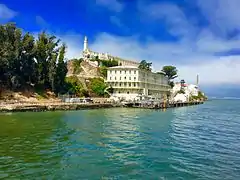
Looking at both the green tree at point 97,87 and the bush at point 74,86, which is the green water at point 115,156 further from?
the green tree at point 97,87

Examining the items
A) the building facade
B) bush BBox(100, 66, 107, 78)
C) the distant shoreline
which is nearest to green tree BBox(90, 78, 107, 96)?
bush BBox(100, 66, 107, 78)

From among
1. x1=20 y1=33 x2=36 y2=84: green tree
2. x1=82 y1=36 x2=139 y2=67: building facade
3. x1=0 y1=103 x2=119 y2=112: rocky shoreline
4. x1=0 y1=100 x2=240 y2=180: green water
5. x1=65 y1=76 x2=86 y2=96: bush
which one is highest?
x1=82 y1=36 x2=139 y2=67: building facade

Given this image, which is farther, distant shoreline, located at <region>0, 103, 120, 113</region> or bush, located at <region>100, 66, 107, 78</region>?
bush, located at <region>100, 66, 107, 78</region>

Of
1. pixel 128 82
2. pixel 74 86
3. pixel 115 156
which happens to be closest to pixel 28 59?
pixel 74 86

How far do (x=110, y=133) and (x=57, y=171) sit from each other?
49.1ft

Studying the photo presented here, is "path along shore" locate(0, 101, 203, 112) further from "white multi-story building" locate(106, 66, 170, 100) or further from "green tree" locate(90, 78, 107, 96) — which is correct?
"white multi-story building" locate(106, 66, 170, 100)

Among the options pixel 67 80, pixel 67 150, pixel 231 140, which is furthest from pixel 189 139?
pixel 67 80

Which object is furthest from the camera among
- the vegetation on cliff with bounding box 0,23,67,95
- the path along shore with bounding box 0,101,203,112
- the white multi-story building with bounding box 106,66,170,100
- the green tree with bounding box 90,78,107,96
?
the white multi-story building with bounding box 106,66,170,100

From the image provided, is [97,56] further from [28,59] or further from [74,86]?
[28,59]

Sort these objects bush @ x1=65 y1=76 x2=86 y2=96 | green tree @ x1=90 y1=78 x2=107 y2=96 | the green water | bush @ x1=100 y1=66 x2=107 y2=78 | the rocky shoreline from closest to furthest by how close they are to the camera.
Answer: the green water, the rocky shoreline, bush @ x1=65 y1=76 x2=86 y2=96, green tree @ x1=90 y1=78 x2=107 y2=96, bush @ x1=100 y1=66 x2=107 y2=78

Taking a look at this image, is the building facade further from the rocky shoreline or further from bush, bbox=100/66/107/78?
the rocky shoreline

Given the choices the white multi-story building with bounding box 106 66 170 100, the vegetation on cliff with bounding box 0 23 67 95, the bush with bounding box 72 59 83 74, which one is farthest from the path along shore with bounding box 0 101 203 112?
the bush with bounding box 72 59 83 74

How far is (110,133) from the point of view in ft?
100

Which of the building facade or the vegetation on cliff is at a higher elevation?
the building facade
